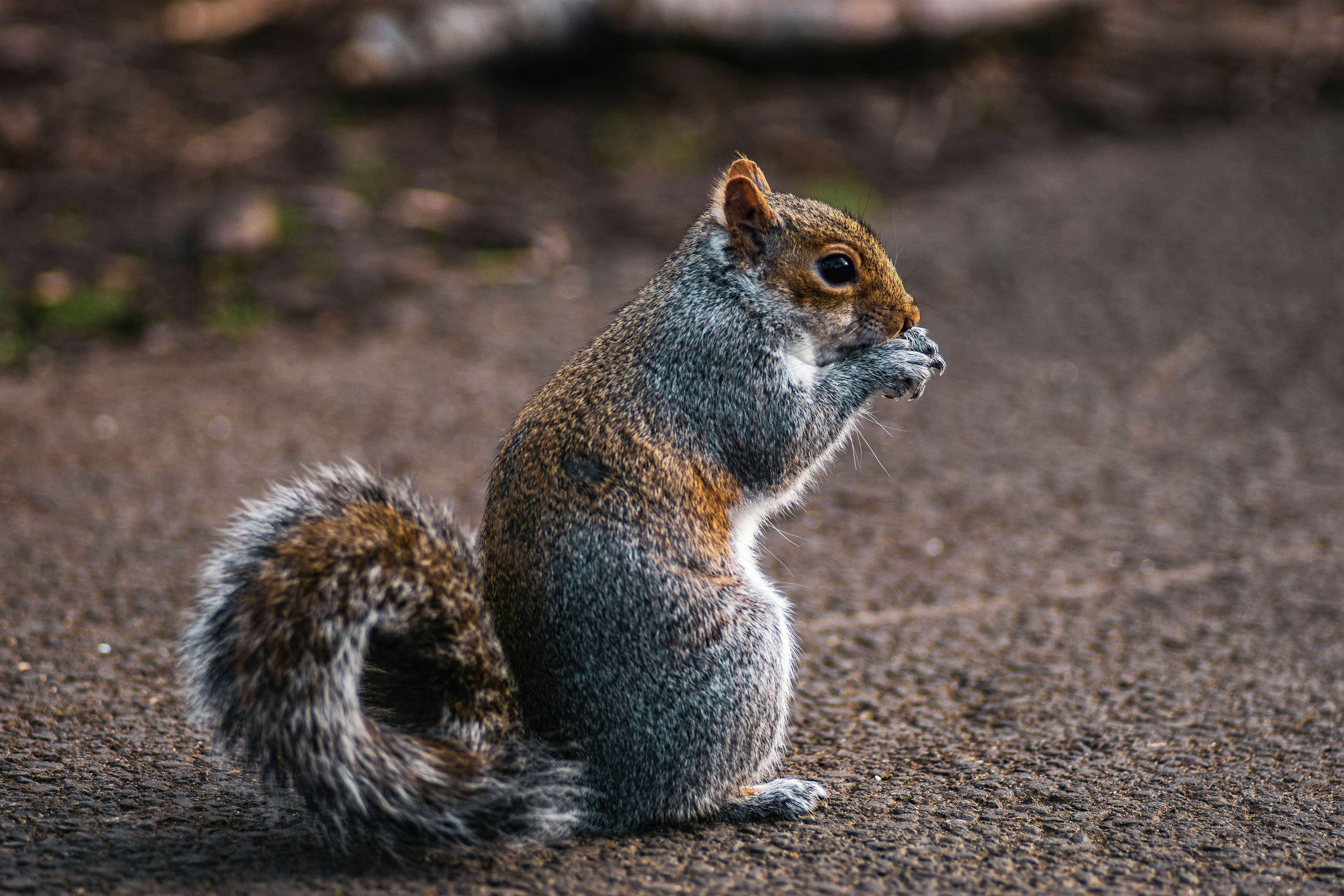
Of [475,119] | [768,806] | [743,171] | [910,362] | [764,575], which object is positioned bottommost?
[768,806]

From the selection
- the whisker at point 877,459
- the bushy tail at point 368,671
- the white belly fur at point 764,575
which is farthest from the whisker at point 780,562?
the bushy tail at point 368,671

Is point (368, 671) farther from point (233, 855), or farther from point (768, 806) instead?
point (768, 806)

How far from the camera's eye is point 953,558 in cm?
361

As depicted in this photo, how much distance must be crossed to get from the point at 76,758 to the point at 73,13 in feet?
22.2

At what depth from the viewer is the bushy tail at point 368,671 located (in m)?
1.81

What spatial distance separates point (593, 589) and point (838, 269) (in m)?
0.88

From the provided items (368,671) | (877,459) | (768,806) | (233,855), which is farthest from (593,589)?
(877,459)

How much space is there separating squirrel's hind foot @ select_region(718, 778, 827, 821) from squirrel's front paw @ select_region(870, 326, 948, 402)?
0.82 m

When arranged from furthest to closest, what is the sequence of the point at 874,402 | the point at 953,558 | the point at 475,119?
the point at 475,119 → the point at 953,558 → the point at 874,402

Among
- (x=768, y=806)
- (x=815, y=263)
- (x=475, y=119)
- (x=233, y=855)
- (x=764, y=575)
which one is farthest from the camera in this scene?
(x=475, y=119)

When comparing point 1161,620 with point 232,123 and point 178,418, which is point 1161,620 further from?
point 232,123

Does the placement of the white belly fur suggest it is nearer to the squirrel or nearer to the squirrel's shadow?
the squirrel

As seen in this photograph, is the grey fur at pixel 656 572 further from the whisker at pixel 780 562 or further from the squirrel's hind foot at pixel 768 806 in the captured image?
the whisker at pixel 780 562

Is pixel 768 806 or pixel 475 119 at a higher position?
pixel 475 119
